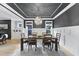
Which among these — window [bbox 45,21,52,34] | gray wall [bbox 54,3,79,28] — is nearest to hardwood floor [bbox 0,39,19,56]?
gray wall [bbox 54,3,79,28]

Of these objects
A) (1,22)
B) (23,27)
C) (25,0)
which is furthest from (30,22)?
(25,0)

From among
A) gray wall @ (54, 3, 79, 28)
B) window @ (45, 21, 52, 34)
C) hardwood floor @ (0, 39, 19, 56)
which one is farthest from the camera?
window @ (45, 21, 52, 34)

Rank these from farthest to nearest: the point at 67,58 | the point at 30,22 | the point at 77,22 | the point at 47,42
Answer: the point at 30,22, the point at 47,42, the point at 77,22, the point at 67,58

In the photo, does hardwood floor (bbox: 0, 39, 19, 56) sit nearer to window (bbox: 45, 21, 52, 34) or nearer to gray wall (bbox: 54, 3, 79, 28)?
gray wall (bbox: 54, 3, 79, 28)

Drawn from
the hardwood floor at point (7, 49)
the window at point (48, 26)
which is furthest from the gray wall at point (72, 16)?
the window at point (48, 26)

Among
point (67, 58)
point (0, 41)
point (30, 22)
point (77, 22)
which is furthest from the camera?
point (30, 22)

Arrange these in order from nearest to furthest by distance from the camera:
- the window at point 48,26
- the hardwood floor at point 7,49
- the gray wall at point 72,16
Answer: the gray wall at point 72,16
the hardwood floor at point 7,49
the window at point 48,26

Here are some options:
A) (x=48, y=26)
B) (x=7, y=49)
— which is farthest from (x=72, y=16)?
(x=48, y=26)

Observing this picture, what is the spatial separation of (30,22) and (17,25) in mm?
1595

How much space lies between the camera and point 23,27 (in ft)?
47.8

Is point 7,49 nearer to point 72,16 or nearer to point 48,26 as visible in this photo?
point 72,16

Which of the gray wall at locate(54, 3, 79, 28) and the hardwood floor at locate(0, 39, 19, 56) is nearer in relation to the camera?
the gray wall at locate(54, 3, 79, 28)

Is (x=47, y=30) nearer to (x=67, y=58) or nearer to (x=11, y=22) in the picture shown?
(x=11, y=22)

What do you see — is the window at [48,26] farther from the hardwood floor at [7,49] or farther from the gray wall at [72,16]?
the gray wall at [72,16]
